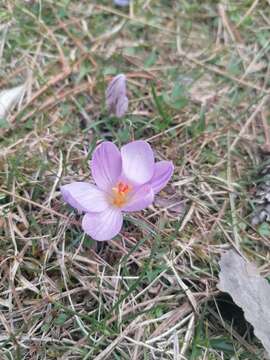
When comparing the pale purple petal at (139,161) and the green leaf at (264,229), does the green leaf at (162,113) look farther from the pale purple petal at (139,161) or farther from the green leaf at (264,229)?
the green leaf at (264,229)

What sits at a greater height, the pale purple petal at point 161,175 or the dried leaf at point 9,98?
the pale purple petal at point 161,175

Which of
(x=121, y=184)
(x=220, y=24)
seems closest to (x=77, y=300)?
(x=121, y=184)

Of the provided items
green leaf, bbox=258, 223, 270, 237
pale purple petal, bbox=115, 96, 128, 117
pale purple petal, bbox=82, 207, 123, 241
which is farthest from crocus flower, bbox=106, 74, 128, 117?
green leaf, bbox=258, 223, 270, 237

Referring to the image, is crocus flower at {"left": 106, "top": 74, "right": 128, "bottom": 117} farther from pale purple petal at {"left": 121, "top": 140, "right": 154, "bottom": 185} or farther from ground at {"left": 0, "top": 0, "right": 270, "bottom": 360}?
pale purple petal at {"left": 121, "top": 140, "right": 154, "bottom": 185}

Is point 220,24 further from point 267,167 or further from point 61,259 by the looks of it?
point 61,259

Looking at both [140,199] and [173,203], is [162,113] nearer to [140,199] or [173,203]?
[173,203]

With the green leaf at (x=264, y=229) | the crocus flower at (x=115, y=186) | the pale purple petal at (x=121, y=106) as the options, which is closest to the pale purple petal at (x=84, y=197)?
the crocus flower at (x=115, y=186)

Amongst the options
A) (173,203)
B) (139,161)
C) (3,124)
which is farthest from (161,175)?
(3,124)
